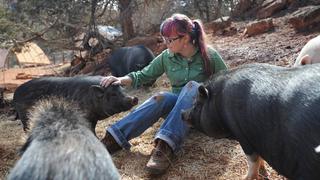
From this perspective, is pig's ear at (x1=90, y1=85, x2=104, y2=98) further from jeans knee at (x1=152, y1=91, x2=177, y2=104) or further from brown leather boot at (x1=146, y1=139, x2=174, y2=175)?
brown leather boot at (x1=146, y1=139, x2=174, y2=175)

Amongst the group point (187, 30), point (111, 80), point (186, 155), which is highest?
point (187, 30)

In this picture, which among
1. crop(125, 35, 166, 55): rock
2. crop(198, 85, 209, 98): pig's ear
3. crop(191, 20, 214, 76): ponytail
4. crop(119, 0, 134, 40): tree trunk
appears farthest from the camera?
crop(119, 0, 134, 40): tree trunk

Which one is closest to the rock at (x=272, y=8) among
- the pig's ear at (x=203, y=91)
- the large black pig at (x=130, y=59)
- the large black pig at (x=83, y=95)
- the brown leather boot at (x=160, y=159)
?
the large black pig at (x=130, y=59)

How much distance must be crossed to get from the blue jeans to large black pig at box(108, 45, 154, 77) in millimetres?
4411

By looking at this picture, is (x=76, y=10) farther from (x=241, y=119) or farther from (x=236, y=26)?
(x=241, y=119)

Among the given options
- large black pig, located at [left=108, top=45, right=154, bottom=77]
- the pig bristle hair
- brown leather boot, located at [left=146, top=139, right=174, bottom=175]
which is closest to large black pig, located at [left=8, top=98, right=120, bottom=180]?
the pig bristle hair

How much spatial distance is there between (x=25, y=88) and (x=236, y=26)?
632 cm

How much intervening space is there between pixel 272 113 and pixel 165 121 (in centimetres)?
157

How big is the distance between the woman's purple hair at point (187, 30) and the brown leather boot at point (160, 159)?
2.54ft

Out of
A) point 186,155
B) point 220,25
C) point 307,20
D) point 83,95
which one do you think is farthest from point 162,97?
point 220,25

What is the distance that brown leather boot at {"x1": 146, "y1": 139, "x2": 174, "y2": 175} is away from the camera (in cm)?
412

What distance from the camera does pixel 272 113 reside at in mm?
2836

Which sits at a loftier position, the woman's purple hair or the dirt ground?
the woman's purple hair

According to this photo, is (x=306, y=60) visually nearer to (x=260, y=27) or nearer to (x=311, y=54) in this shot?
(x=311, y=54)
